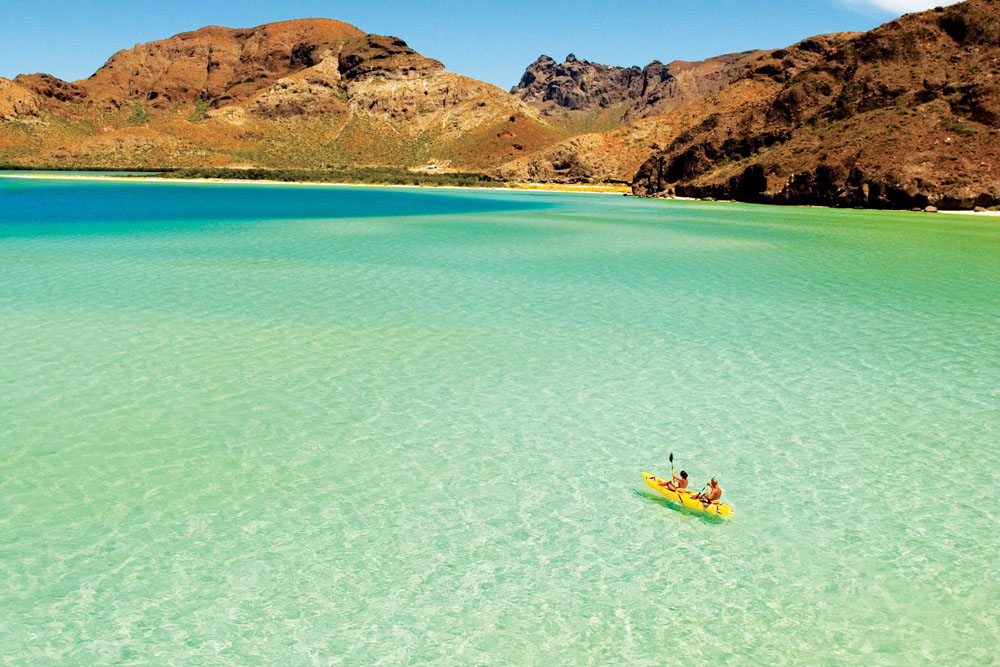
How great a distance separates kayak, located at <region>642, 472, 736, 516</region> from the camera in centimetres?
1147

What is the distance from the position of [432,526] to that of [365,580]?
5.28 ft

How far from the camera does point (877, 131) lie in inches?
4168

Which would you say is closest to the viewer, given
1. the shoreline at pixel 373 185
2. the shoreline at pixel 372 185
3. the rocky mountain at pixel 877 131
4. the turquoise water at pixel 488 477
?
the turquoise water at pixel 488 477

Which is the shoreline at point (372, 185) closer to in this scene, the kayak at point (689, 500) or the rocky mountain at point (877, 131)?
the rocky mountain at point (877, 131)

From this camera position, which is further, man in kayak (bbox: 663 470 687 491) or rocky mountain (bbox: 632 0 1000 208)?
rocky mountain (bbox: 632 0 1000 208)

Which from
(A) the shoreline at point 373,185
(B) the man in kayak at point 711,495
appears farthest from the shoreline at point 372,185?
(B) the man in kayak at point 711,495

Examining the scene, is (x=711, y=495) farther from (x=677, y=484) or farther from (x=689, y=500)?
(x=677, y=484)

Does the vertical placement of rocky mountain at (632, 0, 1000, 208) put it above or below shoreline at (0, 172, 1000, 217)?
above

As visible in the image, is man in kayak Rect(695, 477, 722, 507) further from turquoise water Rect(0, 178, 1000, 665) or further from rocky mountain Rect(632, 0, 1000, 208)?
rocky mountain Rect(632, 0, 1000, 208)

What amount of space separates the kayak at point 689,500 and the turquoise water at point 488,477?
0.22 meters

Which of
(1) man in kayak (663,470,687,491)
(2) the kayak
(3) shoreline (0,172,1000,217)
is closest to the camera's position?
(2) the kayak

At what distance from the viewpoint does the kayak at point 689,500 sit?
11.5 m

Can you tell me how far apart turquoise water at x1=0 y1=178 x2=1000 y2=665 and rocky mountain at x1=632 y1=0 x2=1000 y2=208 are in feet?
261

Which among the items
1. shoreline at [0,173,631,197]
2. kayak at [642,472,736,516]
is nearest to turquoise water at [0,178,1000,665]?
kayak at [642,472,736,516]
